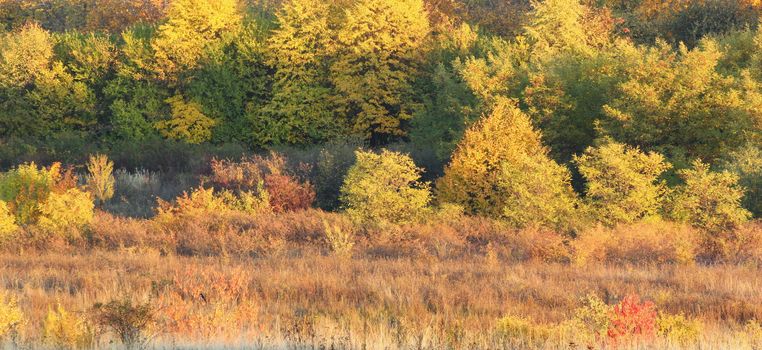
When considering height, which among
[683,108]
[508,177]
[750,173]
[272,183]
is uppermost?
[683,108]

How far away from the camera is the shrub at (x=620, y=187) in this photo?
1872cm

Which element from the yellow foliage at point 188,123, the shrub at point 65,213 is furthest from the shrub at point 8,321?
the yellow foliage at point 188,123

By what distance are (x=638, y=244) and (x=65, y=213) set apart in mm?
11252

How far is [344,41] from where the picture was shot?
34688 mm

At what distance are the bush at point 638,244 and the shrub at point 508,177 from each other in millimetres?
1433

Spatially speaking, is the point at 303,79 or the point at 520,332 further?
the point at 303,79

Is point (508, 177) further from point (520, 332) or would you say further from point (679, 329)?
point (520, 332)

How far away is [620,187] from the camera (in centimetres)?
1895

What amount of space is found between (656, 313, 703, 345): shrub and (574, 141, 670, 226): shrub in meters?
9.93

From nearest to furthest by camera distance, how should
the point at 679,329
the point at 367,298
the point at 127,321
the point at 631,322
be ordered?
the point at 127,321 < the point at 631,322 < the point at 679,329 < the point at 367,298

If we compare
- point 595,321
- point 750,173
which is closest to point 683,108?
point 750,173

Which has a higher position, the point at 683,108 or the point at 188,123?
the point at 188,123

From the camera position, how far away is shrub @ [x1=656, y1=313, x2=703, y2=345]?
8.19 meters

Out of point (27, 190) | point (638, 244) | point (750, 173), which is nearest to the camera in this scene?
point (638, 244)
